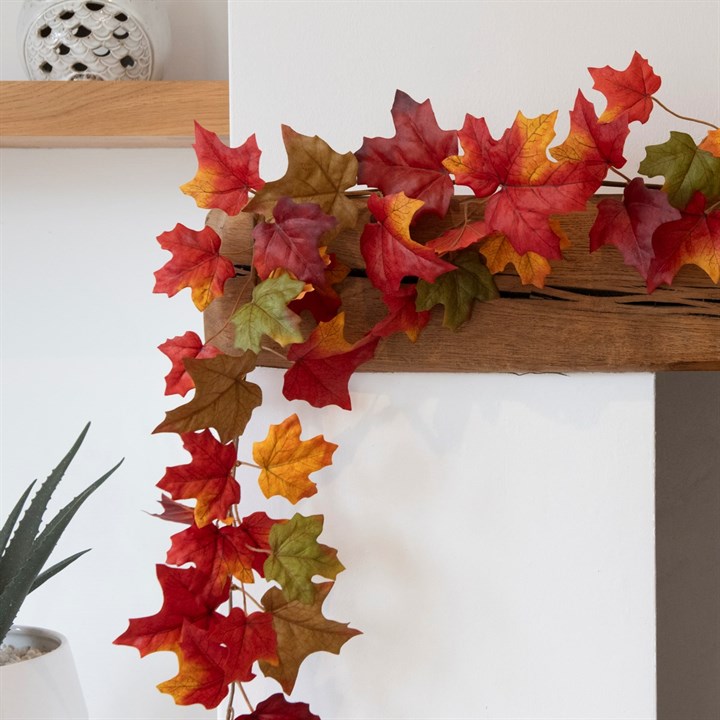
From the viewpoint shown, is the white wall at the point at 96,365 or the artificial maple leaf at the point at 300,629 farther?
the white wall at the point at 96,365

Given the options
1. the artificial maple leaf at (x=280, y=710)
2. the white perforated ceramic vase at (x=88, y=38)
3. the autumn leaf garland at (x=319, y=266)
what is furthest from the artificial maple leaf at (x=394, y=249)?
the white perforated ceramic vase at (x=88, y=38)

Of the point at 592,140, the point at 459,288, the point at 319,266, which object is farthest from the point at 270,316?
the point at 592,140

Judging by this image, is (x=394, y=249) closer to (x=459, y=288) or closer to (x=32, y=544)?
(x=459, y=288)

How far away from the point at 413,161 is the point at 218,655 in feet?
1.21

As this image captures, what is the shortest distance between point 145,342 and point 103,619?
1.15 feet

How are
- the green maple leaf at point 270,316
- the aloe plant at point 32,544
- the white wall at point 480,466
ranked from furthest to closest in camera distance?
the aloe plant at point 32,544 → the white wall at point 480,466 → the green maple leaf at point 270,316

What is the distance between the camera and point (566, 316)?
0.66 m

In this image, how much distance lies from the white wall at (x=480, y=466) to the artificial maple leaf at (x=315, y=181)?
109 mm

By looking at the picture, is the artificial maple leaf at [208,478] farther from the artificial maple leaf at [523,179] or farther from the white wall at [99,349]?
the white wall at [99,349]

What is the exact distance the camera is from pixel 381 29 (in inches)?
28.0

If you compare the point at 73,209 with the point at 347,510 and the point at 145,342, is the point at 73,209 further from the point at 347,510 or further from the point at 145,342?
the point at 347,510

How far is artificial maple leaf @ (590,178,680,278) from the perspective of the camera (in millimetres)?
597

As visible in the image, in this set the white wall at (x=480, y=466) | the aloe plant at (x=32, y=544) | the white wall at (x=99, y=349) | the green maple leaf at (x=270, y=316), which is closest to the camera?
the green maple leaf at (x=270, y=316)

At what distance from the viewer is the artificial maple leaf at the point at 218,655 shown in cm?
57
